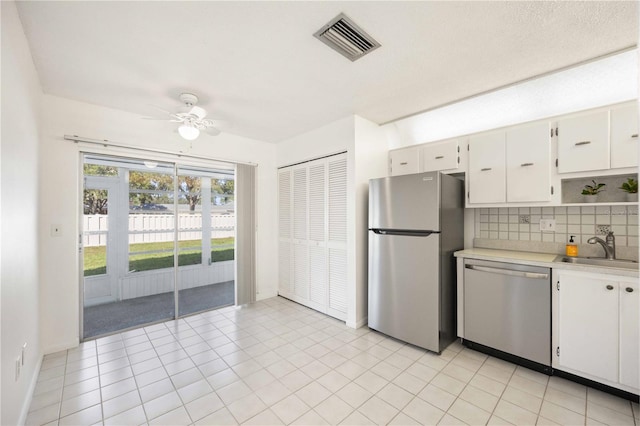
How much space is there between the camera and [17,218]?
1708mm

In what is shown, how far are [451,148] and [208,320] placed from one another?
3642 millimetres

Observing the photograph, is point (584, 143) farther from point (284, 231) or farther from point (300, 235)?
point (284, 231)

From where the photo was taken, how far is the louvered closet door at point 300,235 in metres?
3.93

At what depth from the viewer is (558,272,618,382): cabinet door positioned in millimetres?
1960

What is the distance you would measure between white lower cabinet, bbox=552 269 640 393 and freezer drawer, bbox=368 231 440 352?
0.93 m

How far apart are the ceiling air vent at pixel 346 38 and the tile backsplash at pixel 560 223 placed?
7.35 ft

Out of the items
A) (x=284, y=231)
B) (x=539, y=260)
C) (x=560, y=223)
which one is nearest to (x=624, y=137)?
(x=560, y=223)

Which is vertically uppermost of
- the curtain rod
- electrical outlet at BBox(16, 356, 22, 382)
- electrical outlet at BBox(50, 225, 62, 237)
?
the curtain rod

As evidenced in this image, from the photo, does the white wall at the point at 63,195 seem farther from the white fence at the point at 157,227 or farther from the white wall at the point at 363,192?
the white wall at the point at 363,192

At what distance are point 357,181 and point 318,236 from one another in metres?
1.01

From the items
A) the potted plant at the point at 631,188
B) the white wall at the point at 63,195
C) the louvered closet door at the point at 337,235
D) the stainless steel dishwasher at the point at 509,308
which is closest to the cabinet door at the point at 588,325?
the stainless steel dishwasher at the point at 509,308

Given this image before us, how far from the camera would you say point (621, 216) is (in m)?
2.31

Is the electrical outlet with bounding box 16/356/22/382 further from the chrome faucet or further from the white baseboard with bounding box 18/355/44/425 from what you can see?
the chrome faucet

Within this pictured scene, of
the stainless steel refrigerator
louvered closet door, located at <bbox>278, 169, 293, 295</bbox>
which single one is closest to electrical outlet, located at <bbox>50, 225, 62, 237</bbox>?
louvered closet door, located at <bbox>278, 169, 293, 295</bbox>
